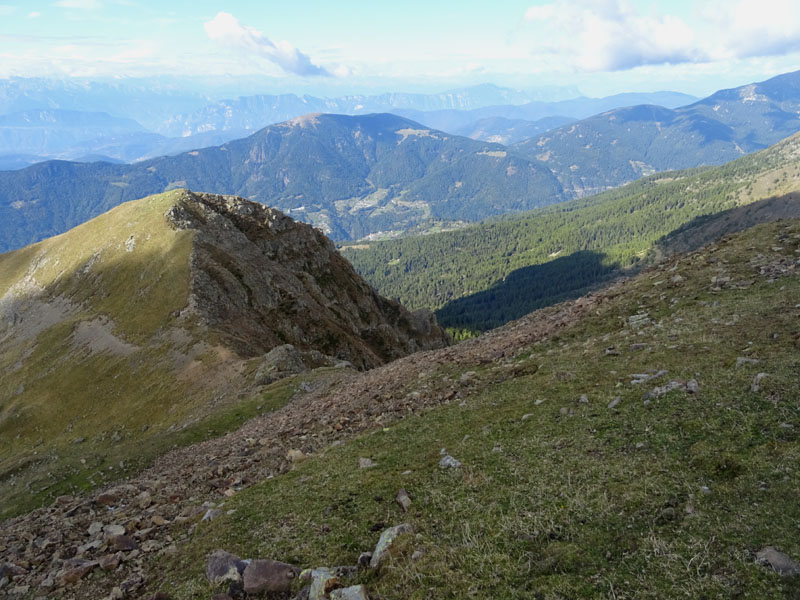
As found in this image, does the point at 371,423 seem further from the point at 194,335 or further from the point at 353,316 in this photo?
the point at 353,316

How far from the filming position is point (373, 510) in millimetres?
11906

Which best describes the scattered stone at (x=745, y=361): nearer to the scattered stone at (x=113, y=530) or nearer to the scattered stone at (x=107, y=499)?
the scattered stone at (x=113, y=530)

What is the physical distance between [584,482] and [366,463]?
24.9 feet

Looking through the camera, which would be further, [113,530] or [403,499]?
[113,530]

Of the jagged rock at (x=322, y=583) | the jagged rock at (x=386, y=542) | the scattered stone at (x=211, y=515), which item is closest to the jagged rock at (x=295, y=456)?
the scattered stone at (x=211, y=515)

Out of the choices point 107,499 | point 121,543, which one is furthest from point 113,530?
point 107,499

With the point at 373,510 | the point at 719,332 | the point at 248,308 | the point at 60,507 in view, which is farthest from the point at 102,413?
the point at 719,332

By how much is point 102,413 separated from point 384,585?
61737 mm

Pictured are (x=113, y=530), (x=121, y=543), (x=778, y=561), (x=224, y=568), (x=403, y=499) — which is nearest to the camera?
(x=778, y=561)

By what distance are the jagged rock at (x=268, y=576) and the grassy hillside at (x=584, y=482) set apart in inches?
26.2

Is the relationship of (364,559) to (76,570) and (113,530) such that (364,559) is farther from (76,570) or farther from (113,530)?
(113,530)

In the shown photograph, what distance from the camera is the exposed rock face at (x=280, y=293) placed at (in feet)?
237

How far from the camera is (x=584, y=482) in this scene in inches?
423

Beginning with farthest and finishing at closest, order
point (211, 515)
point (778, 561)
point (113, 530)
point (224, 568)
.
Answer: point (113, 530), point (211, 515), point (224, 568), point (778, 561)
